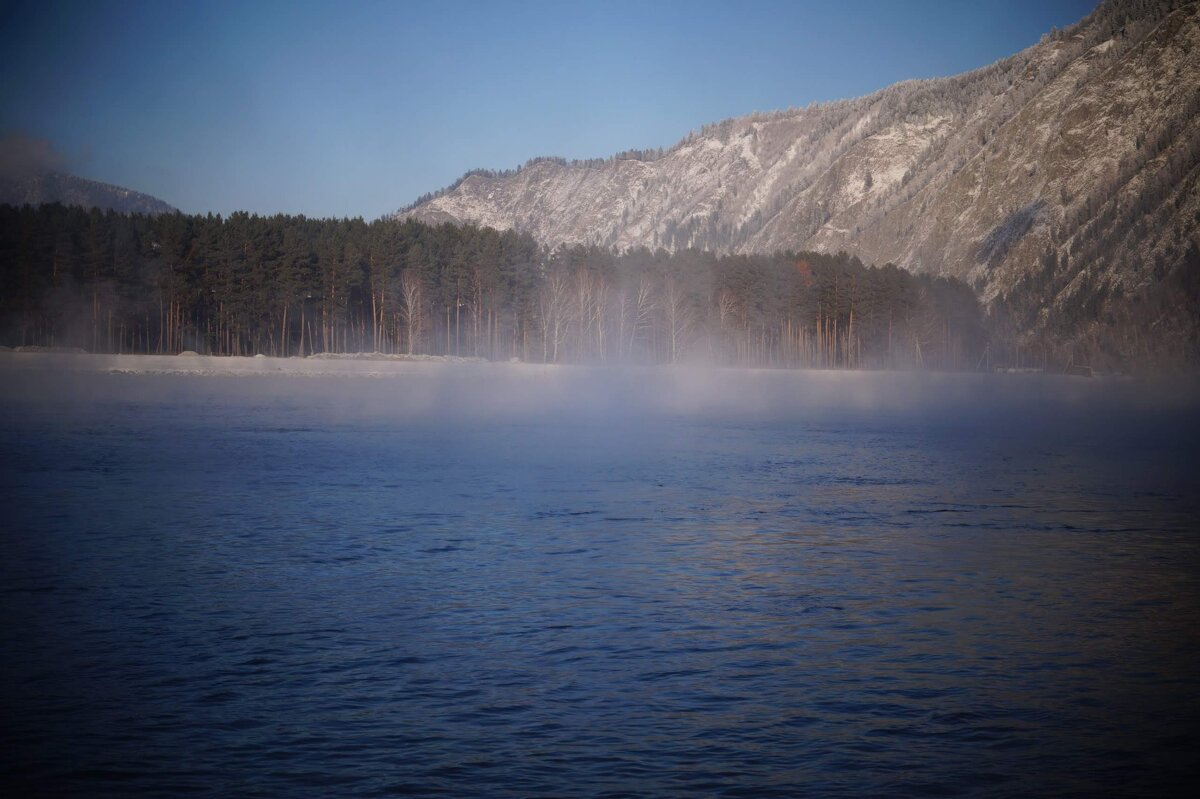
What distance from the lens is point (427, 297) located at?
442 ft

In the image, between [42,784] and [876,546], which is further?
[876,546]

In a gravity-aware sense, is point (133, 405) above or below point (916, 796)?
above

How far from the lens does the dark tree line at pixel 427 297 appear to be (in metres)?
118

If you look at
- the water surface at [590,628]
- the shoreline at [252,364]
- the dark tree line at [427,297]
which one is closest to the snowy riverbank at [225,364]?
the shoreline at [252,364]

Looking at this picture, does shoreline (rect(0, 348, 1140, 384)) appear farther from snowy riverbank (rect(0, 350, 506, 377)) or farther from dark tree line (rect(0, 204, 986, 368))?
dark tree line (rect(0, 204, 986, 368))

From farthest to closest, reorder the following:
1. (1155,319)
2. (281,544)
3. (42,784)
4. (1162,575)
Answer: (1155,319) → (281,544) → (1162,575) → (42,784)

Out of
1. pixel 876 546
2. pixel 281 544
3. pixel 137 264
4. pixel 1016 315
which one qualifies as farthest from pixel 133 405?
pixel 1016 315

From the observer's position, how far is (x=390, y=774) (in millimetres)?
8961

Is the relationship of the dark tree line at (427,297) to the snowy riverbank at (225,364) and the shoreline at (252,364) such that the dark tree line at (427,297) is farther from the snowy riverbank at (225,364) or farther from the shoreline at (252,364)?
the snowy riverbank at (225,364)

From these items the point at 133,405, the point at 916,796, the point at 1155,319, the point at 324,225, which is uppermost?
the point at 324,225

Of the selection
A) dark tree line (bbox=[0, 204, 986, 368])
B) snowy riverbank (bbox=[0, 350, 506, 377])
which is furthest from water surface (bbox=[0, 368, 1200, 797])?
dark tree line (bbox=[0, 204, 986, 368])

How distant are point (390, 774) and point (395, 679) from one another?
2.47 metres

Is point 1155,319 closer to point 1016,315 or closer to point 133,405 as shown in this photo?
point 1016,315

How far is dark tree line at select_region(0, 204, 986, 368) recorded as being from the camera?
118 meters
